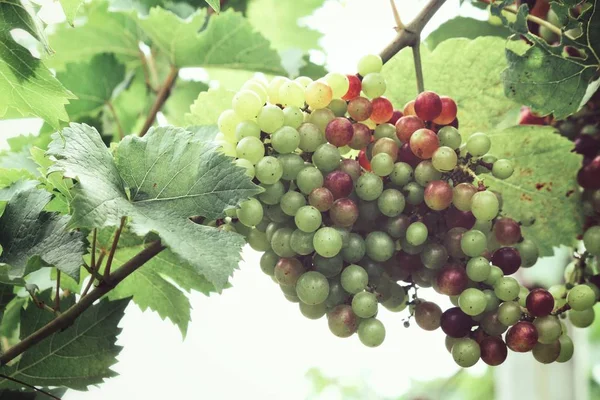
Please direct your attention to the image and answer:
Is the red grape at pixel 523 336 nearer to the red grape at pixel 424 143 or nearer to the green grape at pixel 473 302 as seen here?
the green grape at pixel 473 302

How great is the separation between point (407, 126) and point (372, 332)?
0.55ft

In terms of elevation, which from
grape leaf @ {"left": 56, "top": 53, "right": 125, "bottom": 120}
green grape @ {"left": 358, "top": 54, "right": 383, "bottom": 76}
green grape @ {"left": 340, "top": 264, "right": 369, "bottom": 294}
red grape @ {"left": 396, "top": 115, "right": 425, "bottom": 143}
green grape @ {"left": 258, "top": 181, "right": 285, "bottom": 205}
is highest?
grape leaf @ {"left": 56, "top": 53, "right": 125, "bottom": 120}

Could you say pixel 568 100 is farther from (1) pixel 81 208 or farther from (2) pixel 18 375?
(2) pixel 18 375

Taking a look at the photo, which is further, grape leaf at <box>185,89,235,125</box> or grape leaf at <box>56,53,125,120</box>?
grape leaf at <box>56,53,125,120</box>

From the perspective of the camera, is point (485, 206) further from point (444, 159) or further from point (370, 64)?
point (370, 64)

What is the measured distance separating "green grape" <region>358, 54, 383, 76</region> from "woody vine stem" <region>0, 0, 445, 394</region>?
0.12ft

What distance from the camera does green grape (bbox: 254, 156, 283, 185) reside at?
52cm

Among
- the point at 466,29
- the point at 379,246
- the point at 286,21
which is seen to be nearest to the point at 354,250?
the point at 379,246

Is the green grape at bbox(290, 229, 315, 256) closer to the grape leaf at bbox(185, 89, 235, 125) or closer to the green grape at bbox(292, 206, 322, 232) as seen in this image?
the green grape at bbox(292, 206, 322, 232)

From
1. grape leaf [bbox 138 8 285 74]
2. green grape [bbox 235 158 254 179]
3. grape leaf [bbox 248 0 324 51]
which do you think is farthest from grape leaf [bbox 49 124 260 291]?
grape leaf [bbox 248 0 324 51]

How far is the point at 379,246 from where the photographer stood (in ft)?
1.75

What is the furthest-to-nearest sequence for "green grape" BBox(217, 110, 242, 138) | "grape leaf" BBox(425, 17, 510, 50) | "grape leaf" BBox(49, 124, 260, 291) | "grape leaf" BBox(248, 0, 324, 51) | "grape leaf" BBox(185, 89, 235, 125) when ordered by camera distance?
1. "grape leaf" BBox(248, 0, 324, 51)
2. "grape leaf" BBox(425, 17, 510, 50)
3. "grape leaf" BBox(185, 89, 235, 125)
4. "green grape" BBox(217, 110, 242, 138)
5. "grape leaf" BBox(49, 124, 260, 291)

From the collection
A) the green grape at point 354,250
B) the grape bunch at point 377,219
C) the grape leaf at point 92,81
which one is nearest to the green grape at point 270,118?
the grape bunch at point 377,219

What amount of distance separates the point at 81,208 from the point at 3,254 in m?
0.11
